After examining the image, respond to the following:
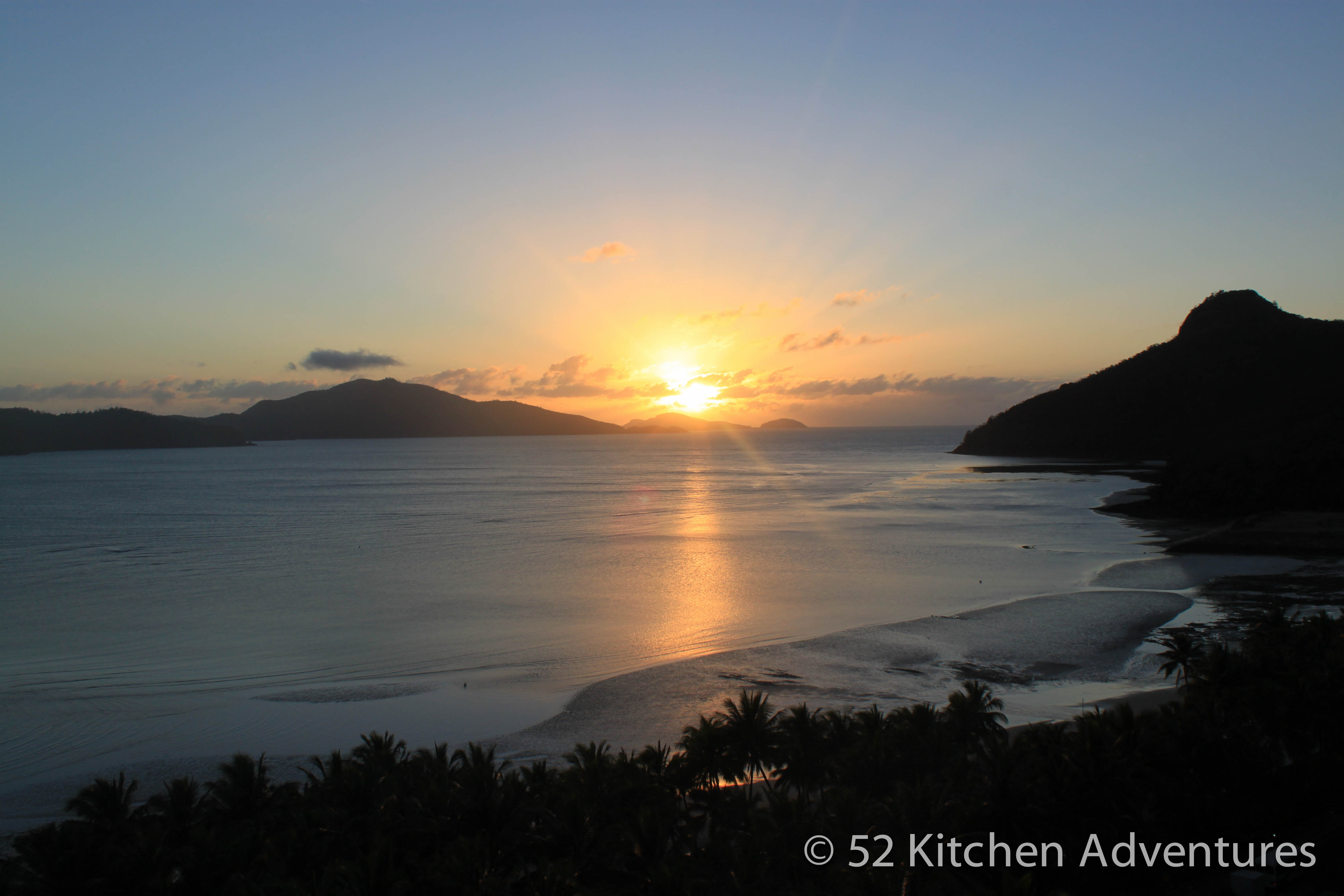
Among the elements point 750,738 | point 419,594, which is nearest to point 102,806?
point 750,738

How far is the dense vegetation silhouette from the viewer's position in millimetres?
142625

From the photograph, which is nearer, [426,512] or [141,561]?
[141,561]

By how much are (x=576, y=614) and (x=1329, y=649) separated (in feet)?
98.5

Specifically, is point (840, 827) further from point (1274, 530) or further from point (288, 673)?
point (1274, 530)

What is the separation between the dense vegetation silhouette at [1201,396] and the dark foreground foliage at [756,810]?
4260 inches

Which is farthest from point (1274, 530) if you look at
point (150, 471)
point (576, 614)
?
point (150, 471)

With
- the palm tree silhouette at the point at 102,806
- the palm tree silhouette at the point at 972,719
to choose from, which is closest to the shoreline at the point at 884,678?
the palm tree silhouette at the point at 102,806

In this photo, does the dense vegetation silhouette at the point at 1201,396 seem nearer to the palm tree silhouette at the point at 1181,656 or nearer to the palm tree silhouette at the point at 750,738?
the palm tree silhouette at the point at 1181,656

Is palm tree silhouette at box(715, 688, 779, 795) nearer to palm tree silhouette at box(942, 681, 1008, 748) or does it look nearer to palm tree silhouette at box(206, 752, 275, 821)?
palm tree silhouette at box(942, 681, 1008, 748)

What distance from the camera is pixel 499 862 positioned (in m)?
13.2

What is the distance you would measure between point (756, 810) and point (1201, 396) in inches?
6998

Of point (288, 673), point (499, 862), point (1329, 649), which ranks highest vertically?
point (1329, 649)

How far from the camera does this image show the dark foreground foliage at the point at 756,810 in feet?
40.6

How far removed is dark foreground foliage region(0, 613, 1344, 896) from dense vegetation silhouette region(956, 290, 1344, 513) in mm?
108214
